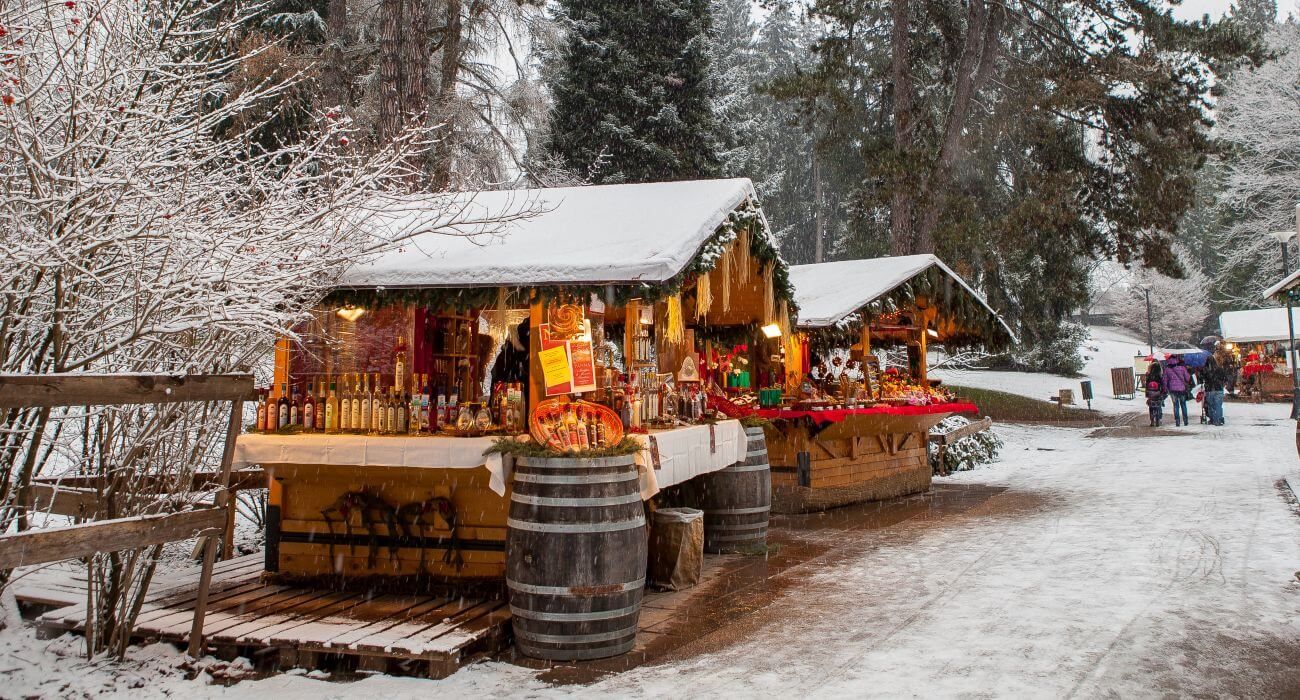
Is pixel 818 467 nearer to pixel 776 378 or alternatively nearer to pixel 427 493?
pixel 776 378

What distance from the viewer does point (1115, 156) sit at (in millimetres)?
15914

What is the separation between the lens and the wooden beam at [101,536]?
3.54 m

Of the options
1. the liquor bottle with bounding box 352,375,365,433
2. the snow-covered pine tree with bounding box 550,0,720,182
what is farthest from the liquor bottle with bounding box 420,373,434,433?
the snow-covered pine tree with bounding box 550,0,720,182

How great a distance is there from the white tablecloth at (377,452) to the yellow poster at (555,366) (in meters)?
0.55

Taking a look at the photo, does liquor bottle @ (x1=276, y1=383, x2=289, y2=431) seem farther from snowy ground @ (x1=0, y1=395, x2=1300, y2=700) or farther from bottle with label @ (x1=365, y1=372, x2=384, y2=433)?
snowy ground @ (x1=0, y1=395, x2=1300, y2=700)

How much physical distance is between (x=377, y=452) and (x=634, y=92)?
1686 cm

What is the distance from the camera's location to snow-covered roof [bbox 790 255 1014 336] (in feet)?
33.1

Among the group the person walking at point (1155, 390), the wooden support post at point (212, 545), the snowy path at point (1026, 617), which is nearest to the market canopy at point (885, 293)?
the snowy path at point (1026, 617)

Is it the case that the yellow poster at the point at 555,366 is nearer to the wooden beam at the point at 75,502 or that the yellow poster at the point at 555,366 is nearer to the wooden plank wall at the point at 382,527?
the wooden plank wall at the point at 382,527

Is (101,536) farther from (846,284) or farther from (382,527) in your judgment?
(846,284)

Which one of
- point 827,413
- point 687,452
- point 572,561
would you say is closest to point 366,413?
point 572,561

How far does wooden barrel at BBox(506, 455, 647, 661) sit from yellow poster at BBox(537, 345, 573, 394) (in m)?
0.73

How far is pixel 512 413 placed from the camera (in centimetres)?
607

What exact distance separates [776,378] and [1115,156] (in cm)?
878
